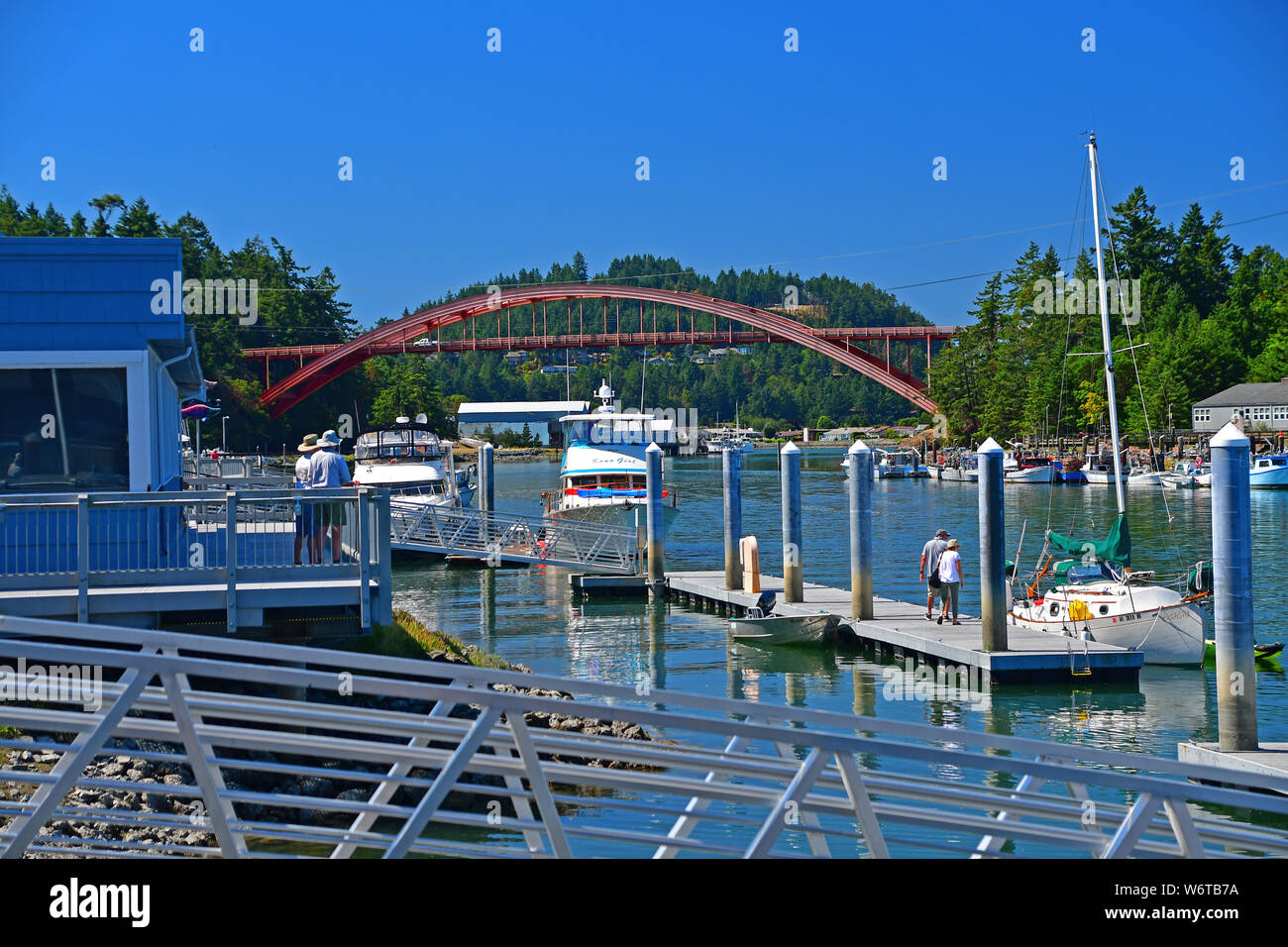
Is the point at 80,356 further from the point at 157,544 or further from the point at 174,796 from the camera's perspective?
the point at 174,796

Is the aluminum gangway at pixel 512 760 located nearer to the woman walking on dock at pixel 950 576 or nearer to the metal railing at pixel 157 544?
the metal railing at pixel 157 544

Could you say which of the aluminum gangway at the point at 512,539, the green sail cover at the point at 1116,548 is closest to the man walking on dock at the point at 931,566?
the green sail cover at the point at 1116,548

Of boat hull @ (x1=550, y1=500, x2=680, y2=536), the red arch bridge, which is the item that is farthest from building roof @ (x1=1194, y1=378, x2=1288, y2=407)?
boat hull @ (x1=550, y1=500, x2=680, y2=536)

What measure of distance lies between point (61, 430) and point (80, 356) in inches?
31.1

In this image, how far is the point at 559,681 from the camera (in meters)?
4.36

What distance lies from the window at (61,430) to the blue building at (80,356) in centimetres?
1

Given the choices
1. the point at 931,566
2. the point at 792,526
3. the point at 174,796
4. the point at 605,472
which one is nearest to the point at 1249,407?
the point at 605,472

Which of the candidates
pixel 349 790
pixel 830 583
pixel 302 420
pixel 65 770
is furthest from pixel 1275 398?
pixel 65 770

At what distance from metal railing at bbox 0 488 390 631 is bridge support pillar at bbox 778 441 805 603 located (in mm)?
11824

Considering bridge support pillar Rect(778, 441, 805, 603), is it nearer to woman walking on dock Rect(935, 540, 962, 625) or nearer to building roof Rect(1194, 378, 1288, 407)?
woman walking on dock Rect(935, 540, 962, 625)

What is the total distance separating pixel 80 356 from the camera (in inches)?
507

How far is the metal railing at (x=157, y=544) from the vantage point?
11.5 m
